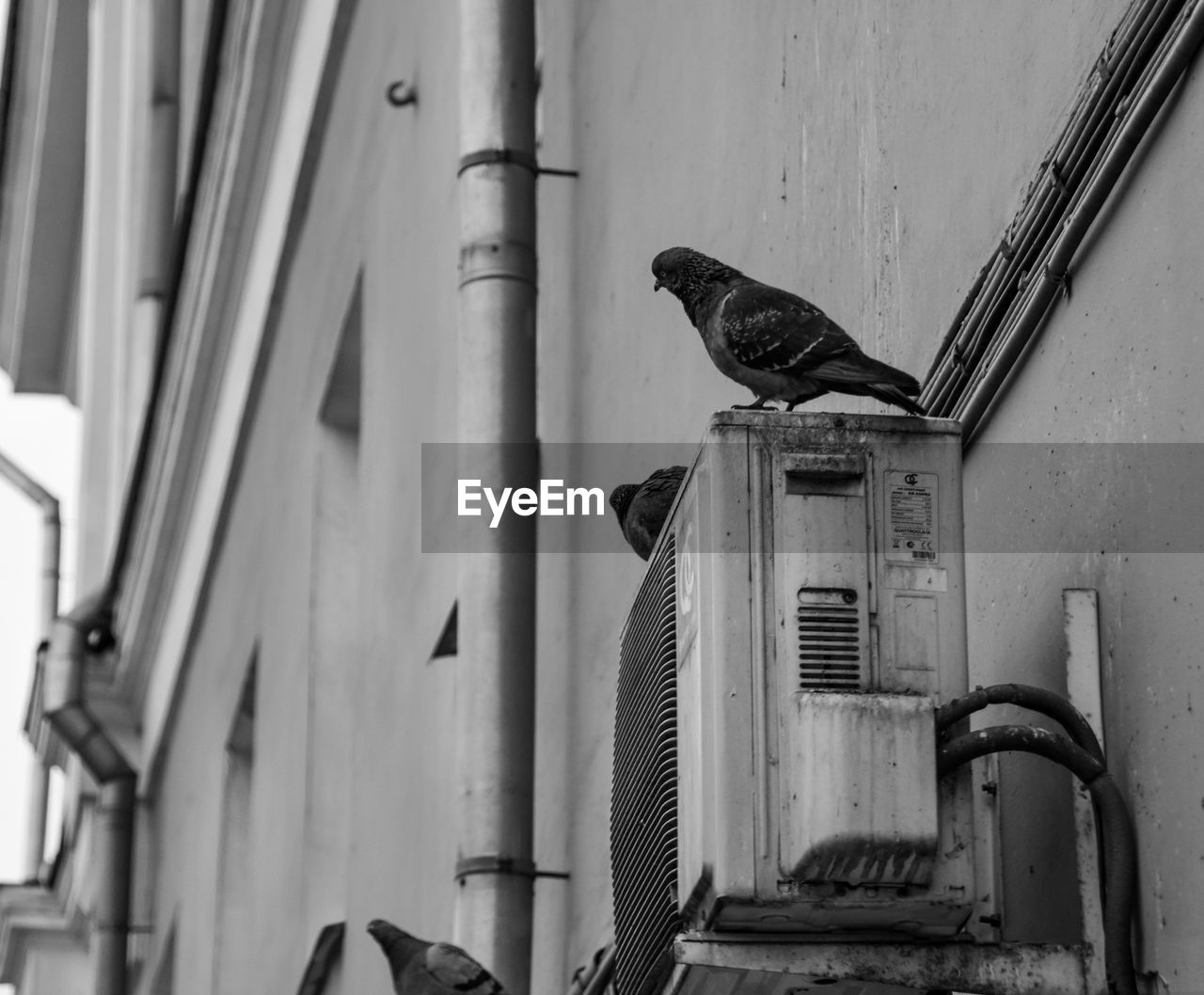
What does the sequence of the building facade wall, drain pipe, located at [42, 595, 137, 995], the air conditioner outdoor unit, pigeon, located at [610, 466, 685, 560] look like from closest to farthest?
the air conditioner outdoor unit < the building facade wall < pigeon, located at [610, 466, 685, 560] < drain pipe, located at [42, 595, 137, 995]

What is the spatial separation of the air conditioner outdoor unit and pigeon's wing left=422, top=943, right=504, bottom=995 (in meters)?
2.46

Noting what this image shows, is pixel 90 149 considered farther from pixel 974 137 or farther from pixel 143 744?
pixel 974 137

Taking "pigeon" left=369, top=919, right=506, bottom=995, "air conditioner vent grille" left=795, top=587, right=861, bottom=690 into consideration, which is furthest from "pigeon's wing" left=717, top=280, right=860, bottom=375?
"pigeon" left=369, top=919, right=506, bottom=995

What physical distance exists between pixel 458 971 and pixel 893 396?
2.76 metres

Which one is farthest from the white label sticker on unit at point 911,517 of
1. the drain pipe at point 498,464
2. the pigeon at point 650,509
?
the drain pipe at point 498,464

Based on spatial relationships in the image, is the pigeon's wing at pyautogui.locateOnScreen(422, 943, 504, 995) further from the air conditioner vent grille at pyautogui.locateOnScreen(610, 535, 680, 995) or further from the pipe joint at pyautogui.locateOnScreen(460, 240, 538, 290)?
the pipe joint at pyautogui.locateOnScreen(460, 240, 538, 290)

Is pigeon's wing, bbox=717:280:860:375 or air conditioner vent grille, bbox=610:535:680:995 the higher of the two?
pigeon's wing, bbox=717:280:860:375

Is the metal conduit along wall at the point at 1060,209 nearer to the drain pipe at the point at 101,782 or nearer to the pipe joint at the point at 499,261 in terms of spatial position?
the pipe joint at the point at 499,261

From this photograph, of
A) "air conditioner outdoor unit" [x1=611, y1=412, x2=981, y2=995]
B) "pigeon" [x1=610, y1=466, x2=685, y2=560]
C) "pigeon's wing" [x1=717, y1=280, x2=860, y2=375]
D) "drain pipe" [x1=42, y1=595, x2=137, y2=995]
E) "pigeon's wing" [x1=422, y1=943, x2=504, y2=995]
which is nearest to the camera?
"air conditioner outdoor unit" [x1=611, y1=412, x2=981, y2=995]

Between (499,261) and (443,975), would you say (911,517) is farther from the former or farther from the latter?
(499,261)

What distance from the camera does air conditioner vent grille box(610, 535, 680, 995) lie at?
11.6ft

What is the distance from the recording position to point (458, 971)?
5.89m

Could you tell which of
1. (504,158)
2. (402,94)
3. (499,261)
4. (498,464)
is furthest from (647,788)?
→ (402,94)

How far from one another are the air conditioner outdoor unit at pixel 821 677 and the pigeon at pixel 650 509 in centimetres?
92
